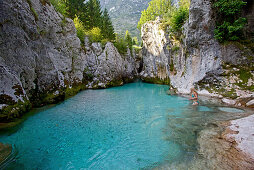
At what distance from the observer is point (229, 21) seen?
431 inches

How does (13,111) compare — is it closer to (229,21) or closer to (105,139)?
(105,139)

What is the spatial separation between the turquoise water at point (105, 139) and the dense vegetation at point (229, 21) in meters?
8.10

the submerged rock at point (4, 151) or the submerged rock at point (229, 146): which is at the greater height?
the submerged rock at point (229, 146)

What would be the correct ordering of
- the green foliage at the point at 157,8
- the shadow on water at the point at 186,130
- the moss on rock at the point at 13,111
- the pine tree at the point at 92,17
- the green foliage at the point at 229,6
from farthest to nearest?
the green foliage at the point at 157,8
the pine tree at the point at 92,17
the green foliage at the point at 229,6
the moss on rock at the point at 13,111
the shadow on water at the point at 186,130

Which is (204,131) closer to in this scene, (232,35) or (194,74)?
(194,74)

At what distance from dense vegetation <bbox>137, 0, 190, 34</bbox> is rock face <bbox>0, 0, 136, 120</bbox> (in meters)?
15.1

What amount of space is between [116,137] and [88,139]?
4.19 feet

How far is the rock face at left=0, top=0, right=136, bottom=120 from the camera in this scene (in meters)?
7.10

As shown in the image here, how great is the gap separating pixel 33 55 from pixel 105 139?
29.4ft

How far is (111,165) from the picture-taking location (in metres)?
3.85

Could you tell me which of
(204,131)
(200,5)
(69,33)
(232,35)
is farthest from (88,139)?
(69,33)

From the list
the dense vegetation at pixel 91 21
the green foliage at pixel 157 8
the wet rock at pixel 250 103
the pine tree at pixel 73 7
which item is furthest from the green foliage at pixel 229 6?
the pine tree at pixel 73 7

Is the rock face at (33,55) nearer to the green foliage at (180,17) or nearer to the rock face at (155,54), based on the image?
the green foliage at (180,17)

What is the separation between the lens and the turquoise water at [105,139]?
3965 millimetres
